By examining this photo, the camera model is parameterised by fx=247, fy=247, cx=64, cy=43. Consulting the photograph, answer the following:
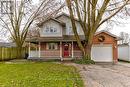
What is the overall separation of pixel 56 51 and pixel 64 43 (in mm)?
1917

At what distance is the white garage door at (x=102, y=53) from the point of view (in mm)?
31469

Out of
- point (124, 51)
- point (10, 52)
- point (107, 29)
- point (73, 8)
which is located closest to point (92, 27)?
Answer: point (73, 8)

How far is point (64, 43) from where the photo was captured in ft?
110

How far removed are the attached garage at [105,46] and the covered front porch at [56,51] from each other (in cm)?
242

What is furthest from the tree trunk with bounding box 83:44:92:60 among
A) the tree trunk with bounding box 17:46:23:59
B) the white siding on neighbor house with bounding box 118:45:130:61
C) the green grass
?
the tree trunk with bounding box 17:46:23:59

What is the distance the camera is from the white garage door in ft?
103

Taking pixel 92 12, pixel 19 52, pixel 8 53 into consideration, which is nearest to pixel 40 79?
pixel 92 12

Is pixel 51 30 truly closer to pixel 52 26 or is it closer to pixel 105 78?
pixel 52 26

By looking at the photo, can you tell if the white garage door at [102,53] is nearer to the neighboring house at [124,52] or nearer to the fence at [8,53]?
the neighboring house at [124,52]

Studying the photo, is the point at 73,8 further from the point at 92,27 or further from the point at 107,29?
the point at 107,29

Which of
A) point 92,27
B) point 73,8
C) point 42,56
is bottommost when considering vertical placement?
point 42,56

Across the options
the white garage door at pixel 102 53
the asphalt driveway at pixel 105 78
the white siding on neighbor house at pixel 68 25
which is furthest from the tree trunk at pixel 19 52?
the asphalt driveway at pixel 105 78

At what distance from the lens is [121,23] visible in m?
27.8

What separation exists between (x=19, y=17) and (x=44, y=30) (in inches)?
255
